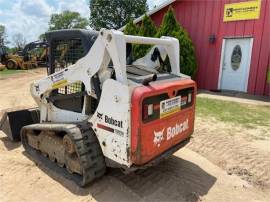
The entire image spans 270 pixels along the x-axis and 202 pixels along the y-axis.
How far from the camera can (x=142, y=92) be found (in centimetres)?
300

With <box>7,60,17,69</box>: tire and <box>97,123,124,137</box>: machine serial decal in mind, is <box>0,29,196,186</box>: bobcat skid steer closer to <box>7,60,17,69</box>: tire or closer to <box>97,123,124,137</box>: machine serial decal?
<box>97,123,124,137</box>: machine serial decal

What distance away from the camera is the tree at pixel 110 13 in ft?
141

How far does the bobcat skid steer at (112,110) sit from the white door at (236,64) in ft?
24.5

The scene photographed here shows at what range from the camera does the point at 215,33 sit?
37.3 ft

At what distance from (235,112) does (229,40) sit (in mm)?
4432

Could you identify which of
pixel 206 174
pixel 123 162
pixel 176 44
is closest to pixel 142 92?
pixel 123 162

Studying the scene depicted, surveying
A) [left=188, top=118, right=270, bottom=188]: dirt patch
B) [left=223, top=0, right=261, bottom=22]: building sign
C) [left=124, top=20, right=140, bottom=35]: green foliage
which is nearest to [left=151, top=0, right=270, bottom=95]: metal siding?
[left=223, top=0, right=261, bottom=22]: building sign

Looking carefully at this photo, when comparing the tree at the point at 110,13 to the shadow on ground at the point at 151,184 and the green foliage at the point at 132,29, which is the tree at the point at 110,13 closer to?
the green foliage at the point at 132,29

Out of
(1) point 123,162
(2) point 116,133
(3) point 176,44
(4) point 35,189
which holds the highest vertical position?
(3) point 176,44

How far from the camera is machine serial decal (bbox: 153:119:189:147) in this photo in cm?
333

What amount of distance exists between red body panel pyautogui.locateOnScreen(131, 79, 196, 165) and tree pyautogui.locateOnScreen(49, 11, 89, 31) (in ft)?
196

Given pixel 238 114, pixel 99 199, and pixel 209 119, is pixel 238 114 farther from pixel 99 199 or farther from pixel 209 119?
pixel 99 199

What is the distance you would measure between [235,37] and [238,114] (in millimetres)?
4501

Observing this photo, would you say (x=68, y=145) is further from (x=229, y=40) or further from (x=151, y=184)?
(x=229, y=40)
